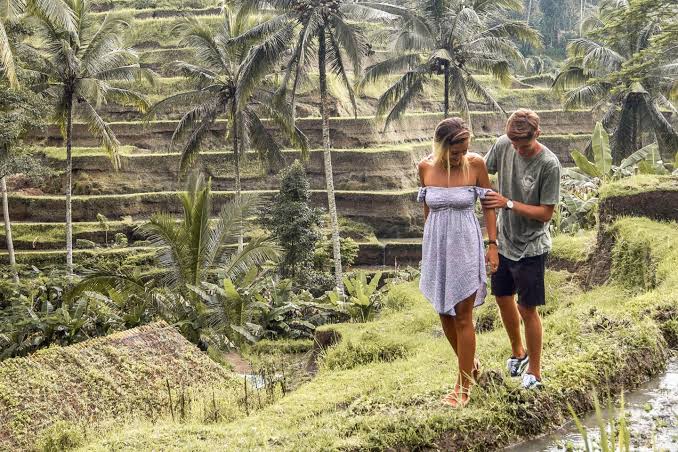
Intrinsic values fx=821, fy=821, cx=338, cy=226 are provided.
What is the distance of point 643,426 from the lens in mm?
4605

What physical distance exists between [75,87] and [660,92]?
2047 centimetres

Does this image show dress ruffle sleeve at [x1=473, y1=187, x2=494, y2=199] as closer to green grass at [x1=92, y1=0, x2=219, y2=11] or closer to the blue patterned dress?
the blue patterned dress

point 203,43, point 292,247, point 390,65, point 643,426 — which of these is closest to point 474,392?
point 643,426

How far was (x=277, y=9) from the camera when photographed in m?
22.2

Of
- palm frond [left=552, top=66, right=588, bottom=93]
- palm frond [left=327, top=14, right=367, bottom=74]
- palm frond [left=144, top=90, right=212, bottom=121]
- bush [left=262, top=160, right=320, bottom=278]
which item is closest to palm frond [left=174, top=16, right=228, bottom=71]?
palm frond [left=144, top=90, right=212, bottom=121]

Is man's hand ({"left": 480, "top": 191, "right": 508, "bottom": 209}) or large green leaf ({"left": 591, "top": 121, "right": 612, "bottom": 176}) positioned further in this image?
large green leaf ({"left": 591, "top": 121, "right": 612, "bottom": 176})

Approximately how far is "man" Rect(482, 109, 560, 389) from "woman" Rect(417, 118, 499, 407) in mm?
153

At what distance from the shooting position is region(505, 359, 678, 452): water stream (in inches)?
171

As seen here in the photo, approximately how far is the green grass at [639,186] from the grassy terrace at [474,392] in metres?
0.82

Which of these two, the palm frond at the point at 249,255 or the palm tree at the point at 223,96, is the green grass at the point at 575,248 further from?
the palm tree at the point at 223,96

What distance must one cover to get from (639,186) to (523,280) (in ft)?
16.0

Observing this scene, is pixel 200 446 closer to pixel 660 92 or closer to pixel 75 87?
pixel 75 87

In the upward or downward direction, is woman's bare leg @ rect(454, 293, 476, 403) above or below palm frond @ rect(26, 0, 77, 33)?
below

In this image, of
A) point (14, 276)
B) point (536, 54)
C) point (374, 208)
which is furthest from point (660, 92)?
point (536, 54)
